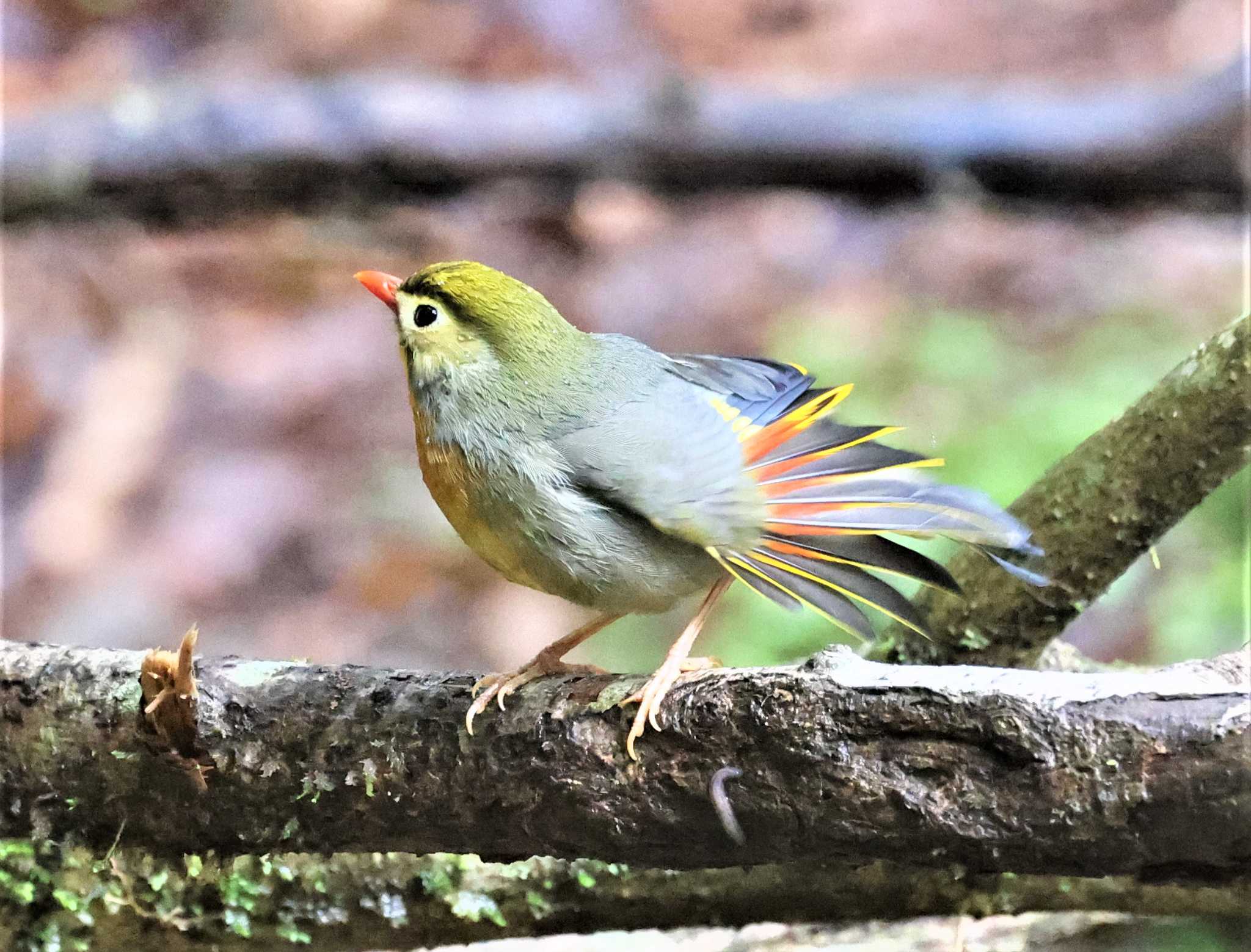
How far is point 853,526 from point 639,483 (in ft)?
1.22

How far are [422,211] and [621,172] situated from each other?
0.98 meters

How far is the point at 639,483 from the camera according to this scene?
210 cm

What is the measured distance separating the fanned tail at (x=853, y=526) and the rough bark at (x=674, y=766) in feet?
0.68

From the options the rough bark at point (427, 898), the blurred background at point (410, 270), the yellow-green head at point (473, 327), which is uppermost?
the blurred background at point (410, 270)

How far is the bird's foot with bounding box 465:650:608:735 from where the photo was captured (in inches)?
82.3

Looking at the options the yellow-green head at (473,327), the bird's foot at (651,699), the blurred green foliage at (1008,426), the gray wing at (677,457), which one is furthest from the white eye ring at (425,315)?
the blurred green foliage at (1008,426)

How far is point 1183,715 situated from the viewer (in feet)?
5.17

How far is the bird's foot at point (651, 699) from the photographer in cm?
188

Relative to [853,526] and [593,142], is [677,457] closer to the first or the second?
[853,526]

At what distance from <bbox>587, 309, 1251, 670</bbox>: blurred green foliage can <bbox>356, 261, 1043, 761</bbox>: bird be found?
126 centimetres

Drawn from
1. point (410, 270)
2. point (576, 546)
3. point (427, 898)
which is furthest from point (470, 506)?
point (410, 270)

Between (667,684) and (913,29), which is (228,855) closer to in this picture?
(667,684)

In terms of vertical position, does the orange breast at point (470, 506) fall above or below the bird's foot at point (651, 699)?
above

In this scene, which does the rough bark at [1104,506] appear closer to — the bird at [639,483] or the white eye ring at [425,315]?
the bird at [639,483]
